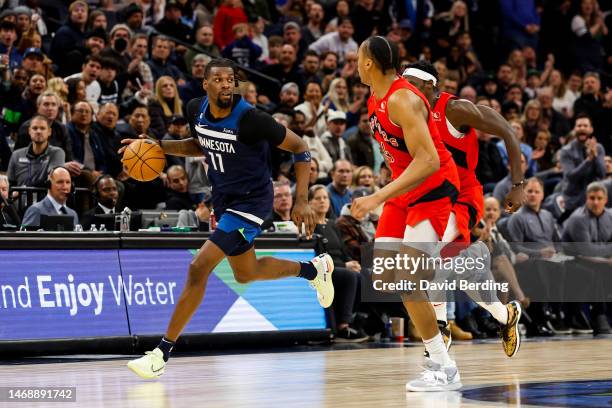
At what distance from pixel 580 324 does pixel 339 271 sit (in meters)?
3.73

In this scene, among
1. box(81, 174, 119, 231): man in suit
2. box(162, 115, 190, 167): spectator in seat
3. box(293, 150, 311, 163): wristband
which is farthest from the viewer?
box(162, 115, 190, 167): spectator in seat

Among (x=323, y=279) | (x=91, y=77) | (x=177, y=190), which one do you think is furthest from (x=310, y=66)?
(x=323, y=279)

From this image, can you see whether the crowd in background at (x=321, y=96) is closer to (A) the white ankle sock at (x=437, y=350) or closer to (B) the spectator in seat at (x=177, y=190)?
(B) the spectator in seat at (x=177, y=190)

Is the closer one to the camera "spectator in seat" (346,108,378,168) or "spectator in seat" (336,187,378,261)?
"spectator in seat" (336,187,378,261)

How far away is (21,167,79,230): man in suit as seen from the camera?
11062 mm

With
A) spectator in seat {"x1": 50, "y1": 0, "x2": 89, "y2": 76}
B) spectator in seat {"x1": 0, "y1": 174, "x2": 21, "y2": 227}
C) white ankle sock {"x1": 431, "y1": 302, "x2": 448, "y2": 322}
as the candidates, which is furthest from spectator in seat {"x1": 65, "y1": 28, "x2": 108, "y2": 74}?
white ankle sock {"x1": 431, "y1": 302, "x2": 448, "y2": 322}

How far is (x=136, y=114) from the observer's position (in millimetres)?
13344

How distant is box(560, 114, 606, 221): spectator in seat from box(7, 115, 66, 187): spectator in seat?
23.3ft

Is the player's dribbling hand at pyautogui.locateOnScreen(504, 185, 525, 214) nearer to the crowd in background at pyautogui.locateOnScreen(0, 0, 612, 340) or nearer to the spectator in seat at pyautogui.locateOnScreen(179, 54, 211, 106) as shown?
the crowd in background at pyautogui.locateOnScreen(0, 0, 612, 340)

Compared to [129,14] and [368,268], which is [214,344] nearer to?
[368,268]

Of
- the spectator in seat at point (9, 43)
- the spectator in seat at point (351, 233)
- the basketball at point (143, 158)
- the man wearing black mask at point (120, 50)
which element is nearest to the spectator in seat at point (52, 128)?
the spectator in seat at point (9, 43)

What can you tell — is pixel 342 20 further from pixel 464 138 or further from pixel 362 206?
pixel 362 206

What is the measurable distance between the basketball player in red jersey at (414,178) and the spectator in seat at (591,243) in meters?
6.94

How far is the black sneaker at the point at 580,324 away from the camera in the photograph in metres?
14.0
